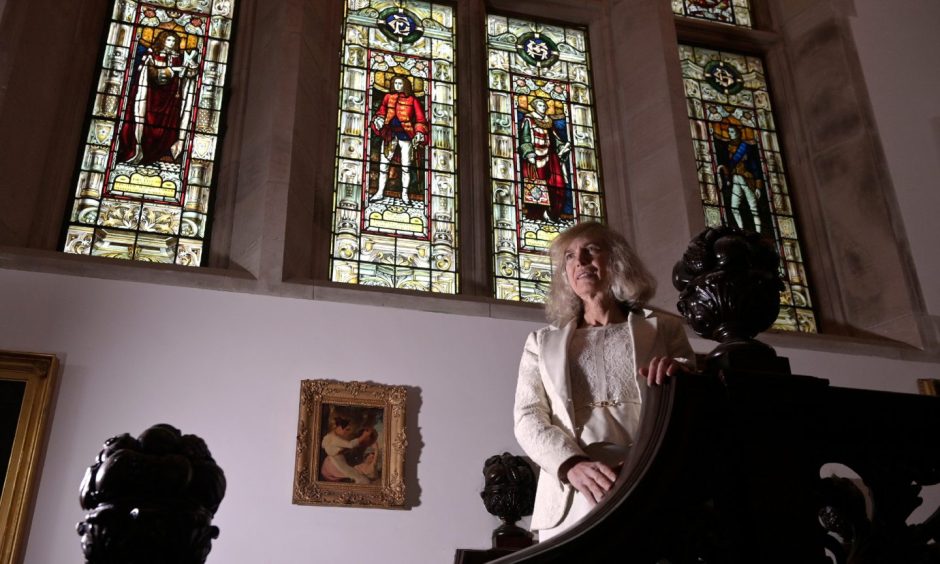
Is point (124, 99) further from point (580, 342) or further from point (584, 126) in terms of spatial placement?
point (580, 342)

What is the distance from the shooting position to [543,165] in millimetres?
7680

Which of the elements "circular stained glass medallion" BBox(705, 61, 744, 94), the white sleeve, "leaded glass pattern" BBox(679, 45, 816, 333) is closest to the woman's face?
the white sleeve

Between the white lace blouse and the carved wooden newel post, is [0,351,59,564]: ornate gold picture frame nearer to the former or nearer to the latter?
the white lace blouse

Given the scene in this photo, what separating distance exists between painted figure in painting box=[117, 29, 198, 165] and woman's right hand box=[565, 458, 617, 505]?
5207 mm

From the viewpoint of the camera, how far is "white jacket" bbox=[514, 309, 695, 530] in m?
2.49

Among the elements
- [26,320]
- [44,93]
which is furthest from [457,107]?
[26,320]

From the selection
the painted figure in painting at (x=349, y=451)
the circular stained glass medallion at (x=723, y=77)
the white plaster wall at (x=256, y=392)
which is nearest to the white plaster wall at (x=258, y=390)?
the white plaster wall at (x=256, y=392)

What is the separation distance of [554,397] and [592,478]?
1.29 feet

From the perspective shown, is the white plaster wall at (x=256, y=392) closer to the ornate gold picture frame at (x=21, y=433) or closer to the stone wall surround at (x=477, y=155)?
the ornate gold picture frame at (x=21, y=433)

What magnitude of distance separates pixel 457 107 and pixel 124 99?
252 centimetres

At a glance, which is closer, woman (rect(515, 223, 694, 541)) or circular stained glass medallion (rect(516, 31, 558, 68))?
woman (rect(515, 223, 694, 541))

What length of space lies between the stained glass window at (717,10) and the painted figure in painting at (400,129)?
294 cm

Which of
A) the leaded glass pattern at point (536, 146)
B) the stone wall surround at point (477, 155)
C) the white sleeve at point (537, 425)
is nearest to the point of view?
the white sleeve at point (537, 425)

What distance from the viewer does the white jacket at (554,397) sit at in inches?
98.0
